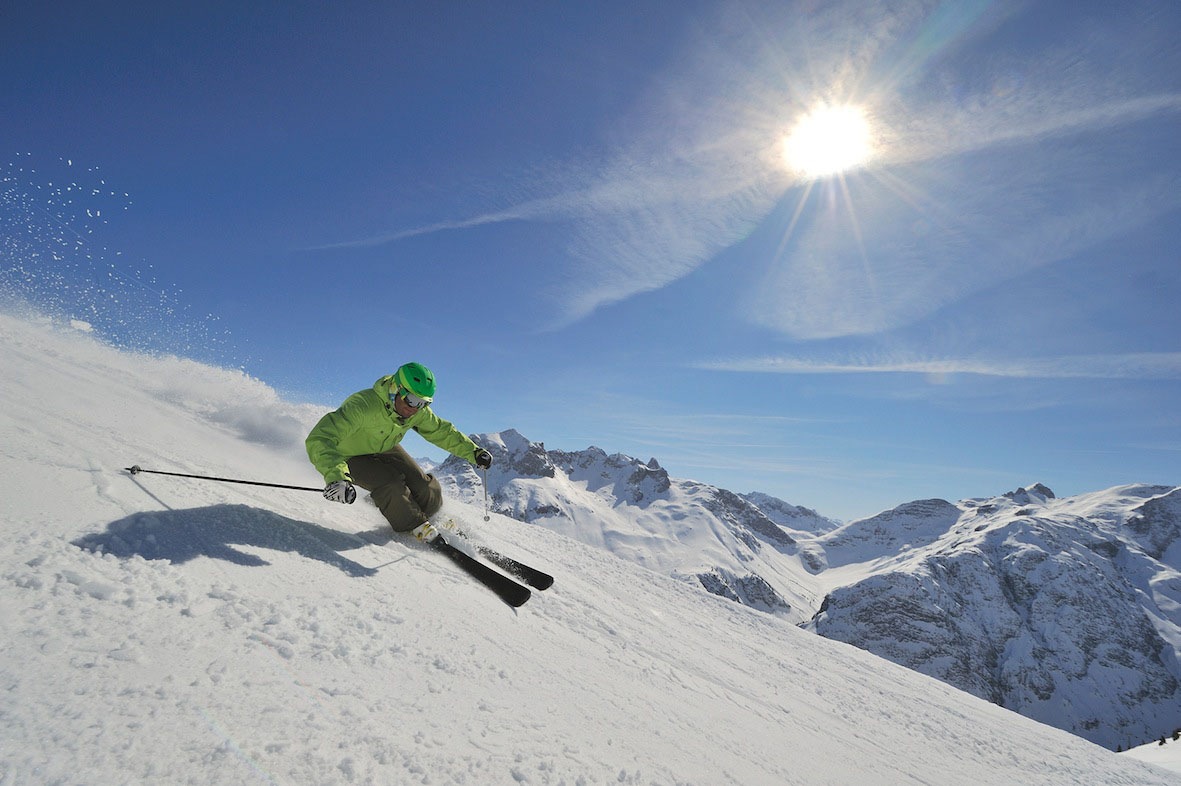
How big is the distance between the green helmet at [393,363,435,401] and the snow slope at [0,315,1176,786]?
72.0 inches

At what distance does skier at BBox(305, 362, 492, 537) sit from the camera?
608cm

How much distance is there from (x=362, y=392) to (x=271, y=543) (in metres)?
2.39

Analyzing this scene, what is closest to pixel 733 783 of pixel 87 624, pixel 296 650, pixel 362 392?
pixel 296 650

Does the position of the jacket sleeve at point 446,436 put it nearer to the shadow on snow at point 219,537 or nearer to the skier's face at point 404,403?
the skier's face at point 404,403

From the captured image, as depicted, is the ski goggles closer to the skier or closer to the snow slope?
the skier

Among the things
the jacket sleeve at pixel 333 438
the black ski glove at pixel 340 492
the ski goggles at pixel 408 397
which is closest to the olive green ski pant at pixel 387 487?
the jacket sleeve at pixel 333 438

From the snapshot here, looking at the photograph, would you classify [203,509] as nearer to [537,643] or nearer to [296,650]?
[296,650]

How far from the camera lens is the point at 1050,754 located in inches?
316

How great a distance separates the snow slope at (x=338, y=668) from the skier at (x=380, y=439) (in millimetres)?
476

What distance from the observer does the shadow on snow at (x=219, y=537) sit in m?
3.61

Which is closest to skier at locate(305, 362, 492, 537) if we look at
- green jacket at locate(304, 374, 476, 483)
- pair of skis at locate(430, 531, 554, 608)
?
green jacket at locate(304, 374, 476, 483)

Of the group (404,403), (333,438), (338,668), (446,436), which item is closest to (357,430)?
(333,438)

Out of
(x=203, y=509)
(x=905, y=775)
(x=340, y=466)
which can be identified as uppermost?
(x=340, y=466)

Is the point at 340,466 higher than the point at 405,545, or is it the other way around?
the point at 340,466
